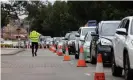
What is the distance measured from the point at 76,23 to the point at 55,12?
14253 mm

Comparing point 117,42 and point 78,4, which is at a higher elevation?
point 78,4

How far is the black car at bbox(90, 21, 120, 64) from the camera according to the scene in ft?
53.9

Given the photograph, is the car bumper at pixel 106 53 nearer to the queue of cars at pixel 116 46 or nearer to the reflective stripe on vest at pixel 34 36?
the queue of cars at pixel 116 46

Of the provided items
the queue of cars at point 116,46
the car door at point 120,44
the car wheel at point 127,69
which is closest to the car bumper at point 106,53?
the queue of cars at point 116,46

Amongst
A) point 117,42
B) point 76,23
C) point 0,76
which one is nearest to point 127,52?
point 117,42

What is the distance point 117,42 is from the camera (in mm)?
12648

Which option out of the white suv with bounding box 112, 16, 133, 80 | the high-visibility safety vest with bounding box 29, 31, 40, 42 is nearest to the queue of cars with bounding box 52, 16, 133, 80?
the white suv with bounding box 112, 16, 133, 80

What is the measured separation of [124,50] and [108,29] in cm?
688

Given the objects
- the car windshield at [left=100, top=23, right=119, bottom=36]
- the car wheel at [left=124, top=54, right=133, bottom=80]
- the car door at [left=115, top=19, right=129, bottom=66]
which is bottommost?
the car wheel at [left=124, top=54, right=133, bottom=80]

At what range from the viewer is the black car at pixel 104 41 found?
53.9 ft

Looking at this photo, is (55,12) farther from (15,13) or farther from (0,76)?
(0,76)

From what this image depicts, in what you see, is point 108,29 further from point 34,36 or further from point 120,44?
point 34,36

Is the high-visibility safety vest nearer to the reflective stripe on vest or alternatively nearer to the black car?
the reflective stripe on vest

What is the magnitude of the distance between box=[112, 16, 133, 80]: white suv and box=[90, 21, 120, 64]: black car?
9.67ft
